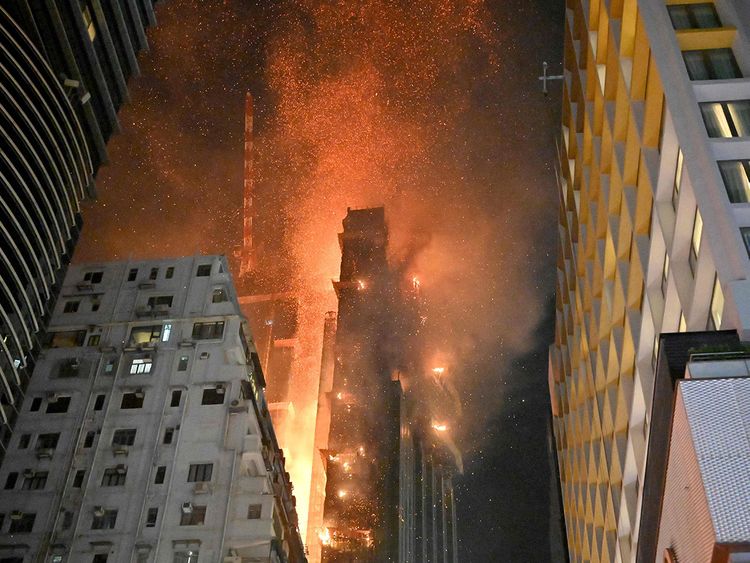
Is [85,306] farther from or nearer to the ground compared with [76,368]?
farther from the ground

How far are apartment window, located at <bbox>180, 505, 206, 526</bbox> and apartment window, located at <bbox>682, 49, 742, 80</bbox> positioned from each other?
1398 inches

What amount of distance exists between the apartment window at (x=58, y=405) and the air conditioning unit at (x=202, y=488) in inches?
418

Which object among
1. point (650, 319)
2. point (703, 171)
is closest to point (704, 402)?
point (703, 171)

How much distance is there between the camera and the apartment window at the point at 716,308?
23381mm

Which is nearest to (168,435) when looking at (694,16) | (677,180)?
(677,180)

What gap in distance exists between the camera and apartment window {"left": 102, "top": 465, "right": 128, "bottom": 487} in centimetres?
5075

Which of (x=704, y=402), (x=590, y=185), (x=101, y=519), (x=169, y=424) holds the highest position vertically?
(x=590, y=185)

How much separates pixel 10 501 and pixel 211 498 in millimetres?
11689

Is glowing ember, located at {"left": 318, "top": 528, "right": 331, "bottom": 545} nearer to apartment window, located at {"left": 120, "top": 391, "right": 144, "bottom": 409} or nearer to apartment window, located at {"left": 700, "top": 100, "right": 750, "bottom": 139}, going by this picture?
apartment window, located at {"left": 120, "top": 391, "right": 144, "bottom": 409}

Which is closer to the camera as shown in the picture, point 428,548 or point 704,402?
point 704,402

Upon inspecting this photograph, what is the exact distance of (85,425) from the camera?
175 ft

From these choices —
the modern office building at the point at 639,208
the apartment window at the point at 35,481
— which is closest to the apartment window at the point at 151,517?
the apartment window at the point at 35,481

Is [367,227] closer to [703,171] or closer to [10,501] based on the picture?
[10,501]

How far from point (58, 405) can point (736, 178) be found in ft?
144
